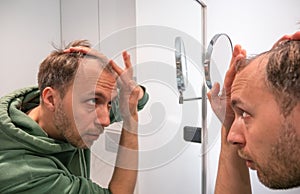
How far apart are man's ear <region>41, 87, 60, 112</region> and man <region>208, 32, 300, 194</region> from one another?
50 cm

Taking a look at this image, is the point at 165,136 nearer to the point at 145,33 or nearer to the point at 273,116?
the point at 145,33

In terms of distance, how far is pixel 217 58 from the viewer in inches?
48.7

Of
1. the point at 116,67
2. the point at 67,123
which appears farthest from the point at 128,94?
the point at 67,123

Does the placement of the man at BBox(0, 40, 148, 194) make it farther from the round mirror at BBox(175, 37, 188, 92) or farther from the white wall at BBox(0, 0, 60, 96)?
the white wall at BBox(0, 0, 60, 96)

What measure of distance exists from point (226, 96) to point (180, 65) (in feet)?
1.13

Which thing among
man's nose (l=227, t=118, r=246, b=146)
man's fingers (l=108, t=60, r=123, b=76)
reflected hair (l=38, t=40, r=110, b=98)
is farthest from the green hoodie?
man's nose (l=227, t=118, r=246, b=146)

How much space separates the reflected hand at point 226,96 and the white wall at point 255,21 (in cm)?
64

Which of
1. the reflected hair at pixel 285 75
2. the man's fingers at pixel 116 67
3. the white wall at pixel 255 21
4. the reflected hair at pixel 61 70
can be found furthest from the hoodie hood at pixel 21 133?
the white wall at pixel 255 21

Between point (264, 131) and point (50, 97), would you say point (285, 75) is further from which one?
point (50, 97)

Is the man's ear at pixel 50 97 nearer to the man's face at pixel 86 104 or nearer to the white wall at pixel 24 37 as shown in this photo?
the man's face at pixel 86 104

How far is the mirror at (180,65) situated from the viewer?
1124mm

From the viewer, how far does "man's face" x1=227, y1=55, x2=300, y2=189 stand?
0.61 metres

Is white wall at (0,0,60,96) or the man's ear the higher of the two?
white wall at (0,0,60,96)

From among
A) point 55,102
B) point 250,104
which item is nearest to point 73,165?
point 55,102
